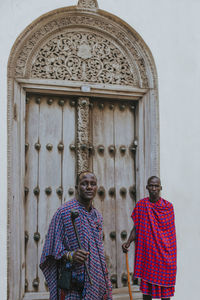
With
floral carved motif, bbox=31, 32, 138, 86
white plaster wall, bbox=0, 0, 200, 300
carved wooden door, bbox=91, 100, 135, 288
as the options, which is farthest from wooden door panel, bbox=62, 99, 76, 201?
white plaster wall, bbox=0, 0, 200, 300

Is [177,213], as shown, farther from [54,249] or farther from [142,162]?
[54,249]

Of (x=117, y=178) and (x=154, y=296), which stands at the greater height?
(x=117, y=178)

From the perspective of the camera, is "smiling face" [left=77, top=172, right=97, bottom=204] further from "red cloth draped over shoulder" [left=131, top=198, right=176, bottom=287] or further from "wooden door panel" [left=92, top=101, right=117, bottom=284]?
"wooden door panel" [left=92, top=101, right=117, bottom=284]

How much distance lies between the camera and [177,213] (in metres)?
4.54

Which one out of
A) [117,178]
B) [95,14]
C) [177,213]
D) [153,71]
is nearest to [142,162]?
[117,178]

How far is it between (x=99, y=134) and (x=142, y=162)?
1.78 ft

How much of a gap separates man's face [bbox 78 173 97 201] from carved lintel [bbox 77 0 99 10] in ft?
6.98

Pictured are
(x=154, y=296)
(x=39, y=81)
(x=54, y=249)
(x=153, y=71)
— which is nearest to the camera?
(x=54, y=249)

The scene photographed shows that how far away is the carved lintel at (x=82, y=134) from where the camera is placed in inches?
176

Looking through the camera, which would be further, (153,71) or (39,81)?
(153,71)

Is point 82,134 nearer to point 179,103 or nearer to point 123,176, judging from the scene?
point 123,176

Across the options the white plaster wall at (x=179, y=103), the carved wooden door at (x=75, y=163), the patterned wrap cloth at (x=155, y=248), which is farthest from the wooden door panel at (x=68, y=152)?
the white plaster wall at (x=179, y=103)

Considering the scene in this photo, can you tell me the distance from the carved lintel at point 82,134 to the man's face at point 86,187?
1401 mm

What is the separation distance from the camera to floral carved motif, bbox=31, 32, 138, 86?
442 centimetres
